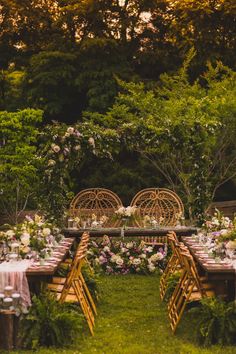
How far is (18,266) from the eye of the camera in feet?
23.0

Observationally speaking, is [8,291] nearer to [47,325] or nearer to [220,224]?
[47,325]

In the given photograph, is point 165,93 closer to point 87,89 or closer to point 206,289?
point 87,89

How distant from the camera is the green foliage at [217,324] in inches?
263

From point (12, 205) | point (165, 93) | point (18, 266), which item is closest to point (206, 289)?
point (18, 266)

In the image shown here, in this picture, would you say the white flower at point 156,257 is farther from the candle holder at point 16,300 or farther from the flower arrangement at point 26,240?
the candle holder at point 16,300

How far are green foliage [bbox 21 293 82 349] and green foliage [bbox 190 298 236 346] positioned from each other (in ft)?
4.07

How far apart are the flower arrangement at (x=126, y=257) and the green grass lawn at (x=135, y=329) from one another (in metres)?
1.08

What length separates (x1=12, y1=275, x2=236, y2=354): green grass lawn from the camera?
6617mm

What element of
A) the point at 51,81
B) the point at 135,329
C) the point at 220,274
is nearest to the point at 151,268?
the point at 135,329

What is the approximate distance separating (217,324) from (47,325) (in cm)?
166

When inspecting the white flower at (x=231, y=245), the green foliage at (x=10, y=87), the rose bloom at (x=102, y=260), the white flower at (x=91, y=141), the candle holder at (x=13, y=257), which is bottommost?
the rose bloom at (x=102, y=260)

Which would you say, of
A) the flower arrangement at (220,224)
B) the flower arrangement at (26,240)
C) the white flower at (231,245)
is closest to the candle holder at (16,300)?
the flower arrangement at (26,240)

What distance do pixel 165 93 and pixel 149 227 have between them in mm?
4079

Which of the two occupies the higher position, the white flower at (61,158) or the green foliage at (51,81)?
the green foliage at (51,81)
